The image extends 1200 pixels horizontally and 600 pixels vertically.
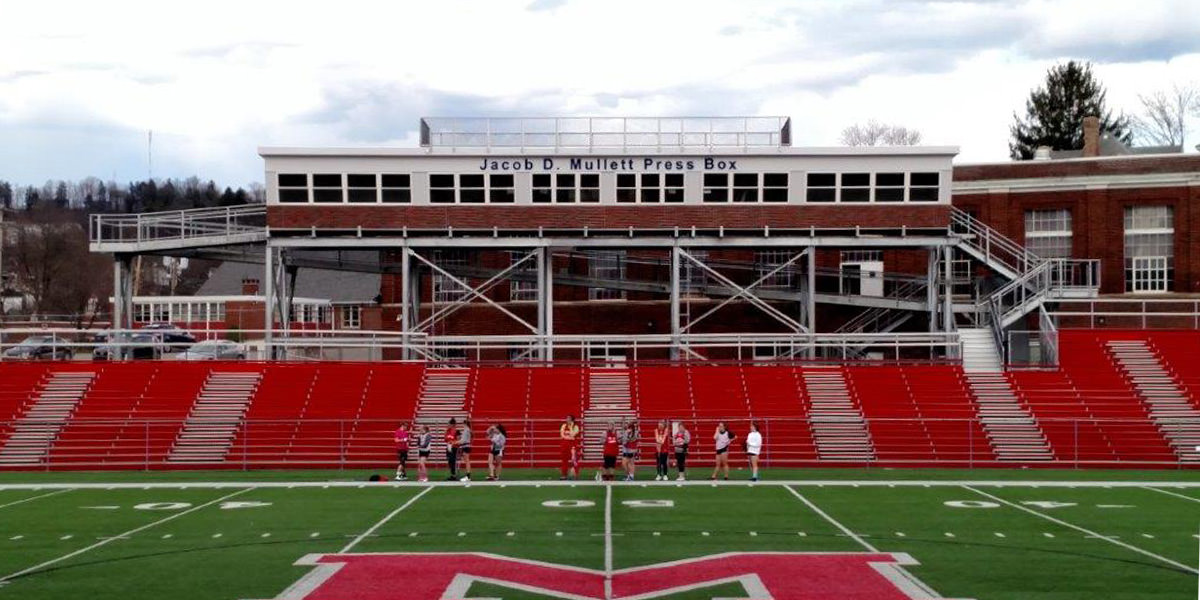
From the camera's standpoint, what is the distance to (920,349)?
5572 centimetres

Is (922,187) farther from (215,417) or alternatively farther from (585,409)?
(215,417)

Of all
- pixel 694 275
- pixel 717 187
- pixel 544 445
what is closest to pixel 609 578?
pixel 544 445

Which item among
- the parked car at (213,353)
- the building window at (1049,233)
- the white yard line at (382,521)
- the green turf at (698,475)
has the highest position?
the building window at (1049,233)

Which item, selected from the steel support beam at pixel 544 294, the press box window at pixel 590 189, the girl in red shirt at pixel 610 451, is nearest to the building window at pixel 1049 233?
the press box window at pixel 590 189

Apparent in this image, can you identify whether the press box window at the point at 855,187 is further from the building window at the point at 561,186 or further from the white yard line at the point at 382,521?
the white yard line at the point at 382,521

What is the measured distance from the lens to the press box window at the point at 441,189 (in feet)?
165

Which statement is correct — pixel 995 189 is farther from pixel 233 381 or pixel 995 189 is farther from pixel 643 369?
pixel 233 381

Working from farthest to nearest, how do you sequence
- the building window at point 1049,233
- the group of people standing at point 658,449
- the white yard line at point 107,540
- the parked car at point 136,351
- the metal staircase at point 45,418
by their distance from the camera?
the building window at point 1049,233 < the parked car at point 136,351 < the metal staircase at point 45,418 < the group of people standing at point 658,449 < the white yard line at point 107,540

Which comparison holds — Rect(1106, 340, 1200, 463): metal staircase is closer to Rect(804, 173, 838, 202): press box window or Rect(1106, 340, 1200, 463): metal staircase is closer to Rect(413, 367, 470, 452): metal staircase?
Rect(804, 173, 838, 202): press box window

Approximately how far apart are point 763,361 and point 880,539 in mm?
25442

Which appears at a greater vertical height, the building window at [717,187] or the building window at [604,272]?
the building window at [717,187]

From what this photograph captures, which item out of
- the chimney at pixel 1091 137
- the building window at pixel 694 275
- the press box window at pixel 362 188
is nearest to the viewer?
the press box window at pixel 362 188

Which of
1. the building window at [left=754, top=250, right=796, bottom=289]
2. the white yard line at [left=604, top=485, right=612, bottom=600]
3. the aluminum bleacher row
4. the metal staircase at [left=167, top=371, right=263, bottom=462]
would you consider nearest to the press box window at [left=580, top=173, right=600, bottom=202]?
the aluminum bleacher row

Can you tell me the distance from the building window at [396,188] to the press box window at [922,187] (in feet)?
55.1
